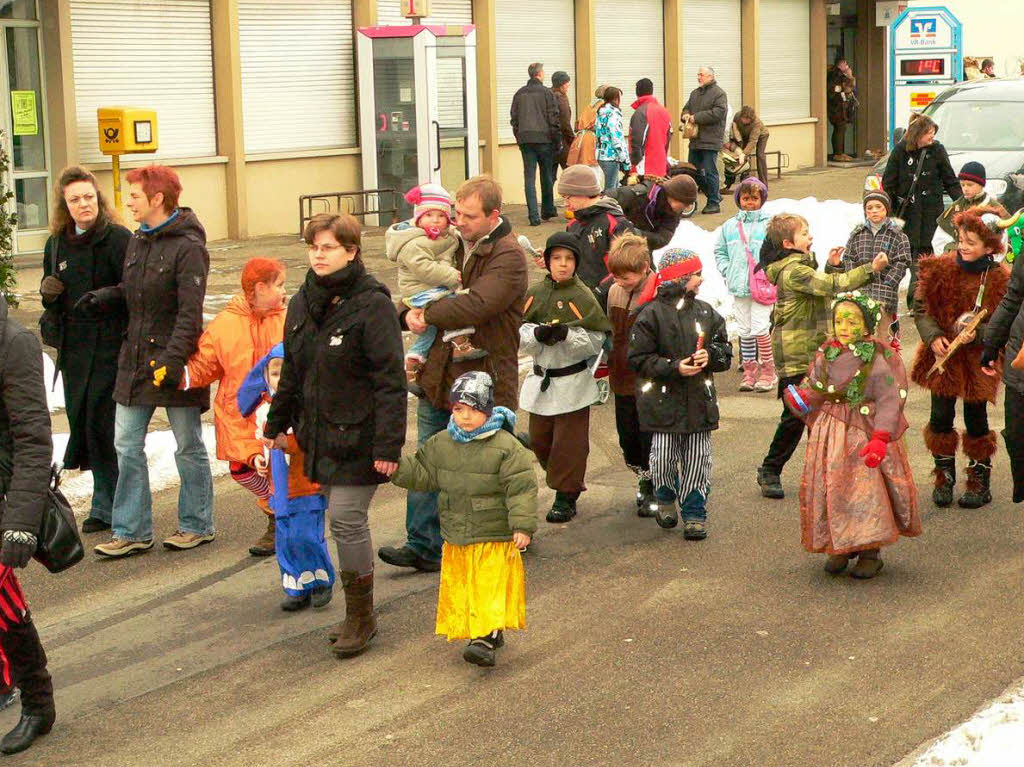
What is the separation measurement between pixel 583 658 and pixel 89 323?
343cm

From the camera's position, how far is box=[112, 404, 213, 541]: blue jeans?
8242mm

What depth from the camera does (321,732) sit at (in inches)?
231

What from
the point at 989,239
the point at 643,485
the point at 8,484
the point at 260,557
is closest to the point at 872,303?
the point at 989,239

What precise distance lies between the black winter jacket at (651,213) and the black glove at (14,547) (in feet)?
20.9

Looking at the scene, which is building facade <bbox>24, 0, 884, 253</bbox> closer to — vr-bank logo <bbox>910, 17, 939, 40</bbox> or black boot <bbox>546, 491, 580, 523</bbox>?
vr-bank logo <bbox>910, 17, 939, 40</bbox>

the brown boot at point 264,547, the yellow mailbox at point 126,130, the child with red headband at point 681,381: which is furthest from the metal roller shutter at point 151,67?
the child with red headband at point 681,381

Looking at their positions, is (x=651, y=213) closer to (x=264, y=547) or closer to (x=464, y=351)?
(x=464, y=351)

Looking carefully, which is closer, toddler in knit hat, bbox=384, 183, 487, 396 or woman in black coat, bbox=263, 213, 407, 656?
woman in black coat, bbox=263, 213, 407, 656

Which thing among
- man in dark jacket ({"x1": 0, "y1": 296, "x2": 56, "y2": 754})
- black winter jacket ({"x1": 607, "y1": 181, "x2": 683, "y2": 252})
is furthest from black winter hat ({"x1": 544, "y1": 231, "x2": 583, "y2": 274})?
man in dark jacket ({"x1": 0, "y1": 296, "x2": 56, "y2": 754})

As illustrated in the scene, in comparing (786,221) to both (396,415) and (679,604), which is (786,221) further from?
(396,415)

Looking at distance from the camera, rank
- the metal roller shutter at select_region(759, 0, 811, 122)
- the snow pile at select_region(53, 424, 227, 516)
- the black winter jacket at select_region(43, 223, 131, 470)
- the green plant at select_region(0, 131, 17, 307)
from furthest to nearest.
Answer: the metal roller shutter at select_region(759, 0, 811, 122), the green plant at select_region(0, 131, 17, 307), the snow pile at select_region(53, 424, 227, 516), the black winter jacket at select_region(43, 223, 131, 470)

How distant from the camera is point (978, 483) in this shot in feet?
29.1

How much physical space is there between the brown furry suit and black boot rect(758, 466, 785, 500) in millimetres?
1027

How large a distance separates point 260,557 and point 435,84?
1349cm
